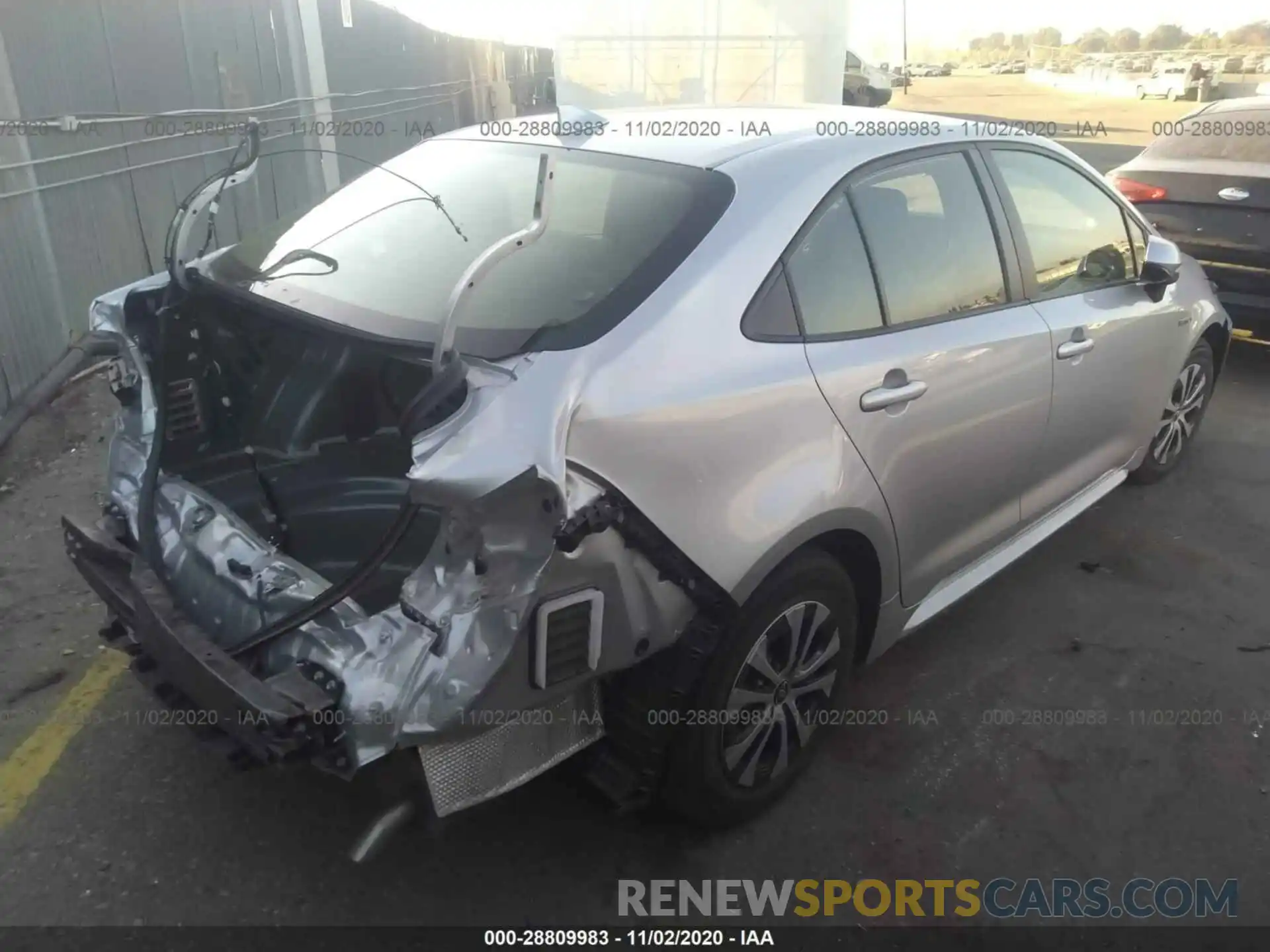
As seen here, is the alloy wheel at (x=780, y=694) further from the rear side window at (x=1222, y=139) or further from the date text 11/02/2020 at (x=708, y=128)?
the rear side window at (x=1222, y=139)

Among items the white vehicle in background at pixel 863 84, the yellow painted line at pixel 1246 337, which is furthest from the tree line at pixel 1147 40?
the yellow painted line at pixel 1246 337

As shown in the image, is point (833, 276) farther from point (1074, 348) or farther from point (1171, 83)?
point (1171, 83)

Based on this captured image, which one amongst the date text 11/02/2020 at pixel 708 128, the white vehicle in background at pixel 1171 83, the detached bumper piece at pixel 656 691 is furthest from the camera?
the white vehicle in background at pixel 1171 83

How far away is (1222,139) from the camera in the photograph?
620cm

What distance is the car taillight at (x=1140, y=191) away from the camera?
6.02 meters

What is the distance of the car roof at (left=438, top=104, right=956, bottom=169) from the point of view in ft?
8.25

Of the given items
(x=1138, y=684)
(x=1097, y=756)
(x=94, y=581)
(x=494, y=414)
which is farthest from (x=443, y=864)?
(x=1138, y=684)

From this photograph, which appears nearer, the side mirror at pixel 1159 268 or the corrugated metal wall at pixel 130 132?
the side mirror at pixel 1159 268

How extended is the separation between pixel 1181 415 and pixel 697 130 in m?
3.06

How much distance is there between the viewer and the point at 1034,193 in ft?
10.6

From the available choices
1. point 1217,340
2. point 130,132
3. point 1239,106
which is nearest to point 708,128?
point 1217,340

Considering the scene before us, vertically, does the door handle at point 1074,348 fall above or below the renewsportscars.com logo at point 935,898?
above

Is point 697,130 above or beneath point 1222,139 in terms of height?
above

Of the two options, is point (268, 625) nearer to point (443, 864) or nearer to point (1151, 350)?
point (443, 864)
